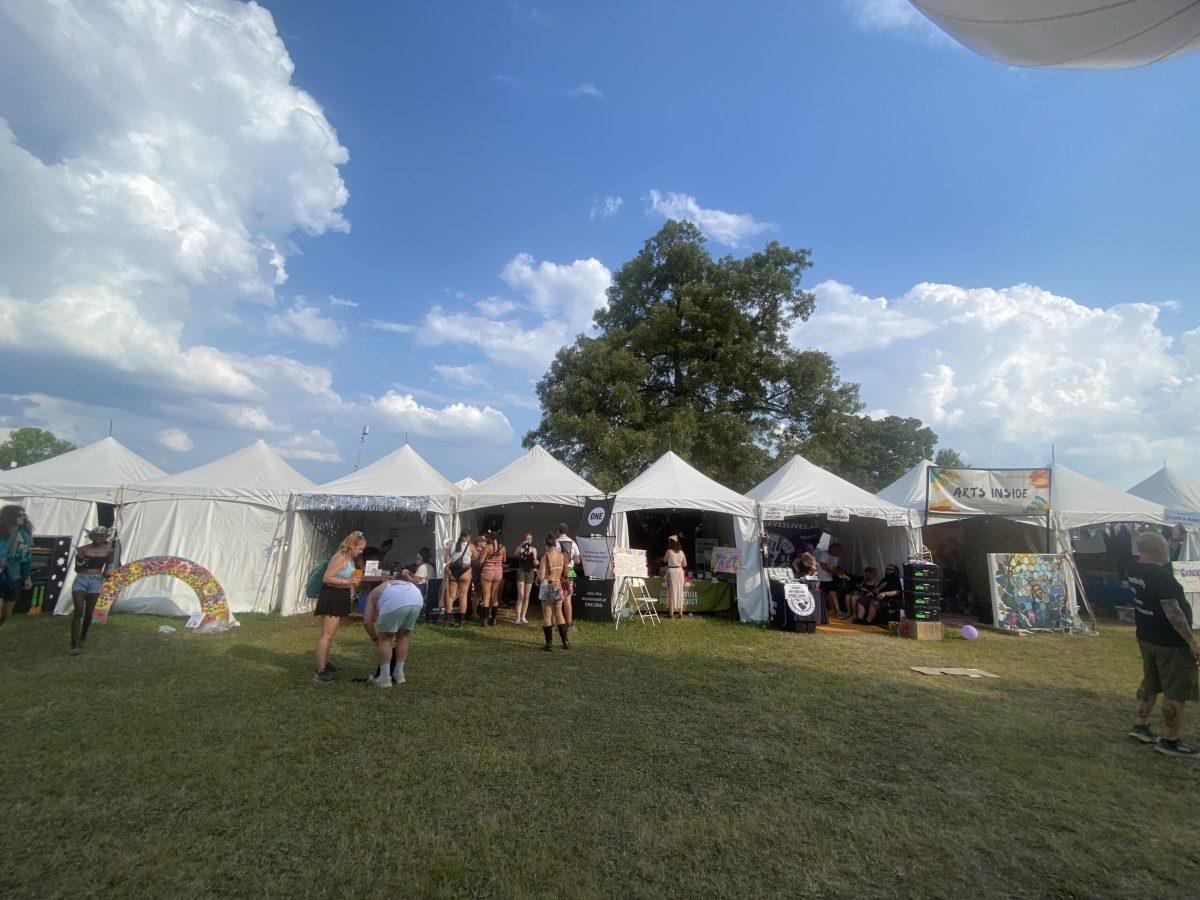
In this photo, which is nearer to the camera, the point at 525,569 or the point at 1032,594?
the point at 525,569

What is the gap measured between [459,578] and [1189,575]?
44.7 ft

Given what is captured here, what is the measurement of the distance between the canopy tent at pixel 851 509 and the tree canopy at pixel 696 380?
4.57m

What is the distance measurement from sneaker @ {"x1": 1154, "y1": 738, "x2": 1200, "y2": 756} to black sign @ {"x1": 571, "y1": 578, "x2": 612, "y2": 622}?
7.20 metres

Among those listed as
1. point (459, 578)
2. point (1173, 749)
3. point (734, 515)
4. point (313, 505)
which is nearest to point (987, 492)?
point (734, 515)

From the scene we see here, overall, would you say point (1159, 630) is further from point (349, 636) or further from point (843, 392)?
point (843, 392)

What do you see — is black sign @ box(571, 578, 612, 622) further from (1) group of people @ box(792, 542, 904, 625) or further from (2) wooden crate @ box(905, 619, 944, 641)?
(2) wooden crate @ box(905, 619, 944, 641)

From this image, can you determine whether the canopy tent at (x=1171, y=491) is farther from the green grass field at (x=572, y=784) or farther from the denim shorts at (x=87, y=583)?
the denim shorts at (x=87, y=583)

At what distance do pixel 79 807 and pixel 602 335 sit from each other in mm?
18608

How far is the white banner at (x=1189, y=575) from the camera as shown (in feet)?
33.9

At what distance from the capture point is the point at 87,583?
20.7 feet

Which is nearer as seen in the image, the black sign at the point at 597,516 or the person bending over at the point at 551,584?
the person bending over at the point at 551,584

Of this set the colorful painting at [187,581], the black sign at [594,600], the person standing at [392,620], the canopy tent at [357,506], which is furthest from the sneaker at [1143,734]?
the colorful painting at [187,581]

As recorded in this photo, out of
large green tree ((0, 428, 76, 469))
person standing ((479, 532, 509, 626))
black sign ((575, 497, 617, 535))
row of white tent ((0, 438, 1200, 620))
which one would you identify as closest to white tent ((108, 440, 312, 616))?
row of white tent ((0, 438, 1200, 620))

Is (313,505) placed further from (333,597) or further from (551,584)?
(551,584)
